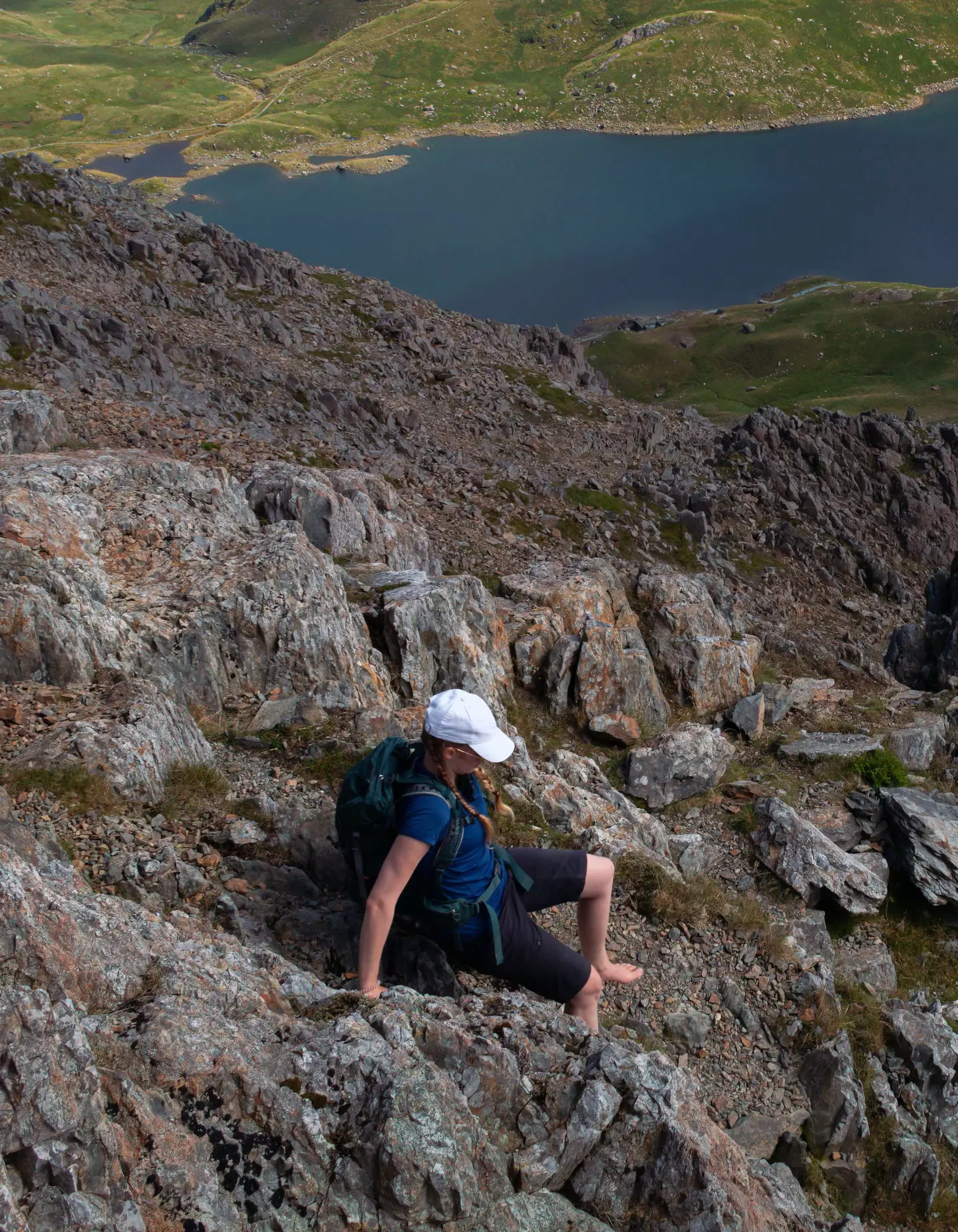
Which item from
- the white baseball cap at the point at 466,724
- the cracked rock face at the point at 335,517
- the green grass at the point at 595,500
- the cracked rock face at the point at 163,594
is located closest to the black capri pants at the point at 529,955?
the white baseball cap at the point at 466,724

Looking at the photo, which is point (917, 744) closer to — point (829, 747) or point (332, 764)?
point (829, 747)

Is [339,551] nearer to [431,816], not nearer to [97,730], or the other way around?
[97,730]

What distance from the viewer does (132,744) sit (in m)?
9.53

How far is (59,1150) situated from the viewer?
165 inches

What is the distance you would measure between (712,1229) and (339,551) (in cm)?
1851

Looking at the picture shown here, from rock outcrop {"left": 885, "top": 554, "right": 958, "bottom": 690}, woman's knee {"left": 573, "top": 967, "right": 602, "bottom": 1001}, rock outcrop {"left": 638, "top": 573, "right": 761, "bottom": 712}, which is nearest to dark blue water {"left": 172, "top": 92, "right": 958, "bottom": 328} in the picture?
rock outcrop {"left": 885, "top": 554, "right": 958, "bottom": 690}

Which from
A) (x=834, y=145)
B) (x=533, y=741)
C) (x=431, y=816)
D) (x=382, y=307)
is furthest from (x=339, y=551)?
(x=834, y=145)

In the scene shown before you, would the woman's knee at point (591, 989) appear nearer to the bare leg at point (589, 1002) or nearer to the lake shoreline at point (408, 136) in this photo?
the bare leg at point (589, 1002)

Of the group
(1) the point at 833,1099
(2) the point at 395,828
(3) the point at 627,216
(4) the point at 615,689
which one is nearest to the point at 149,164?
(3) the point at 627,216

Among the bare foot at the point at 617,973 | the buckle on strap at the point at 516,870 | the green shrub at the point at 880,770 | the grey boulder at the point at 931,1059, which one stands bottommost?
the green shrub at the point at 880,770

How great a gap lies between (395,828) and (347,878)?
220 cm

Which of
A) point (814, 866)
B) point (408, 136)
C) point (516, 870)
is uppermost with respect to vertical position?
point (408, 136)

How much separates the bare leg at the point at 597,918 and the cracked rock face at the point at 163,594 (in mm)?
5983

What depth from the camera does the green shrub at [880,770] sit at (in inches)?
693
